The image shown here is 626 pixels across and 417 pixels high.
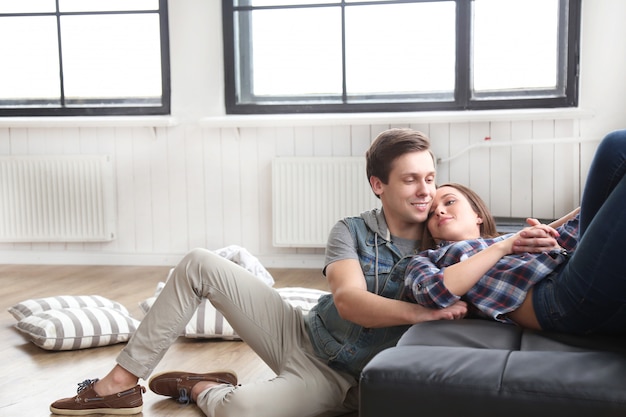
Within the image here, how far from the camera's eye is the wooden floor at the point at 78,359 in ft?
8.44

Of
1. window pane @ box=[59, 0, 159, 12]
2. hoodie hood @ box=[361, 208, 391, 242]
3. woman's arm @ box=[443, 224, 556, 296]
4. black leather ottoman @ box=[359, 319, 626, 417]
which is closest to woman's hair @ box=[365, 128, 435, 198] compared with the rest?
hoodie hood @ box=[361, 208, 391, 242]

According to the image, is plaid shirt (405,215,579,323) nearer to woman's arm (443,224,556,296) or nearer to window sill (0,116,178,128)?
woman's arm (443,224,556,296)

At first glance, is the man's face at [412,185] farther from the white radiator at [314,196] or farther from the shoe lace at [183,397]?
the white radiator at [314,196]

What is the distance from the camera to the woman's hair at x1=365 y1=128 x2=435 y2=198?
7.00ft

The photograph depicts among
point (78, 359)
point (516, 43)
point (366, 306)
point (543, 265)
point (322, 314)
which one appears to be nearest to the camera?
point (543, 265)

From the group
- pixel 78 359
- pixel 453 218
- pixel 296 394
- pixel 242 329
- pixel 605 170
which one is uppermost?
pixel 605 170

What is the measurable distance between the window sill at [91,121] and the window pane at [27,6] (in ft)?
2.19

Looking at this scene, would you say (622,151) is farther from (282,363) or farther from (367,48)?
(367,48)

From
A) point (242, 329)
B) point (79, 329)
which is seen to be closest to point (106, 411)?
point (242, 329)

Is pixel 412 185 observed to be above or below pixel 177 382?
above

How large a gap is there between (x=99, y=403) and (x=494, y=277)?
1.22 meters

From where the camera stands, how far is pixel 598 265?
5.12ft

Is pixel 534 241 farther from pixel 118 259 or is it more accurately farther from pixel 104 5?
pixel 104 5

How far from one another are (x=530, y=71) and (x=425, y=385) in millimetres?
3448
